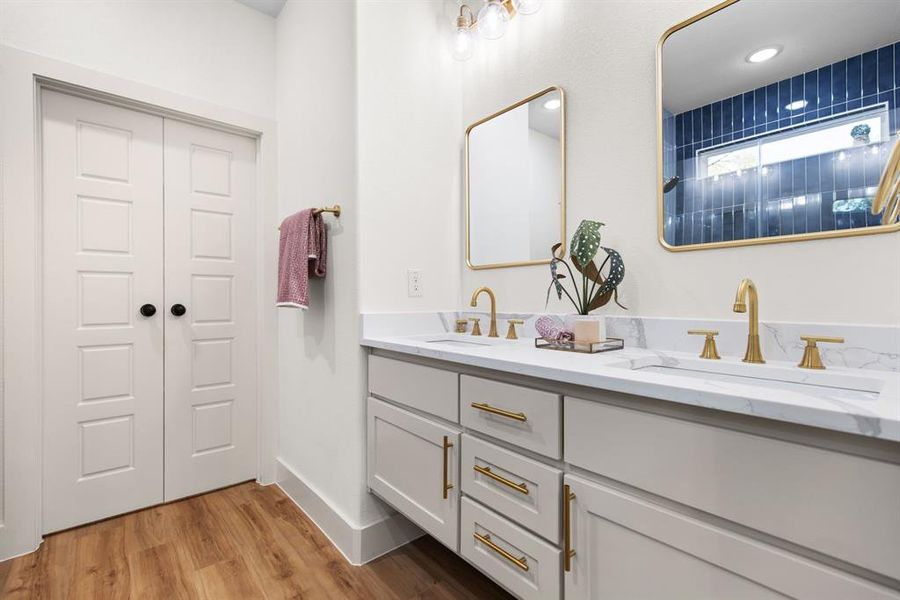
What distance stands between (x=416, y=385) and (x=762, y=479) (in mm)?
937

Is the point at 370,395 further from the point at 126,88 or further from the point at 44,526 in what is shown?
the point at 126,88

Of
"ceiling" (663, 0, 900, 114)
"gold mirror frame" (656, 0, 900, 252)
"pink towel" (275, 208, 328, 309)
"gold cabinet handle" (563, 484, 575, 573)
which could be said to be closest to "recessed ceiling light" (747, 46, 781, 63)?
"ceiling" (663, 0, 900, 114)

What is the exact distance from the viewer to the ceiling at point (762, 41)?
97cm

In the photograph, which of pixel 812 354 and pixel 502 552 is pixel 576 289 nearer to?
pixel 812 354

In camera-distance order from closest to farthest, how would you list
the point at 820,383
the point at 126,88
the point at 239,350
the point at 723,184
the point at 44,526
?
the point at 820,383 < the point at 723,184 < the point at 44,526 < the point at 126,88 < the point at 239,350

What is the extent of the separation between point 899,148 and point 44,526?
291 cm

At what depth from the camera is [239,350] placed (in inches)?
89.8

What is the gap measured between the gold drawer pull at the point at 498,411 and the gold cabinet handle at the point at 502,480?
155 mm

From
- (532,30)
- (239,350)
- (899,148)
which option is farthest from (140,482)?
(899,148)

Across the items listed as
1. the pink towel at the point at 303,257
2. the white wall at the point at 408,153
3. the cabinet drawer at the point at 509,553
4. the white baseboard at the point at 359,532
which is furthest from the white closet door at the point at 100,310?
the cabinet drawer at the point at 509,553

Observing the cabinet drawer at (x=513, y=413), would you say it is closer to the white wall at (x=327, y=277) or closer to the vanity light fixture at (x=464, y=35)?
the white wall at (x=327, y=277)

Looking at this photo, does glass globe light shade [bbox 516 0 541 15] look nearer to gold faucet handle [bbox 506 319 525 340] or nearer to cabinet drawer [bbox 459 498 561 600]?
gold faucet handle [bbox 506 319 525 340]

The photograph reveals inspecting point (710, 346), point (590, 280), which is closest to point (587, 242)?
point (590, 280)

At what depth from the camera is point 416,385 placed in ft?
4.52
